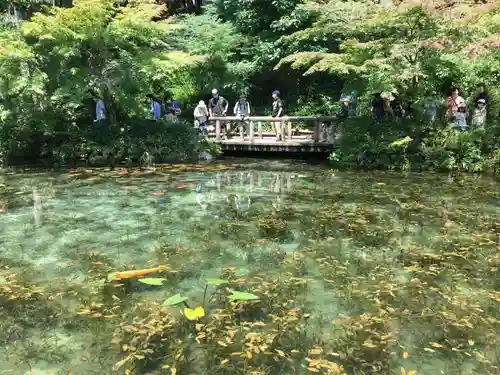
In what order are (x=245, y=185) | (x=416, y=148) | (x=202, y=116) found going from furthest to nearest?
(x=202, y=116) → (x=416, y=148) → (x=245, y=185)

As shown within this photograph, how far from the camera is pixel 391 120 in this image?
13.4 m

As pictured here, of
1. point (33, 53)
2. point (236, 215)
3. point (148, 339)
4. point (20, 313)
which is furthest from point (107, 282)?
point (33, 53)

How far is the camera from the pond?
154 inches

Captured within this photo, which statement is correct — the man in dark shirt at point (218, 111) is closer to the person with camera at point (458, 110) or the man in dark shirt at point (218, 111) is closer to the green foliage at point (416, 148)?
the green foliage at point (416, 148)

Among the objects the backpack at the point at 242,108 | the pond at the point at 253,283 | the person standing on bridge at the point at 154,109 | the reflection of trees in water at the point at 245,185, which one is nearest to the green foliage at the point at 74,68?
the person standing on bridge at the point at 154,109

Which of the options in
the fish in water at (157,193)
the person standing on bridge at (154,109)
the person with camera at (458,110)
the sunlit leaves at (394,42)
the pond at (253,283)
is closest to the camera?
the pond at (253,283)

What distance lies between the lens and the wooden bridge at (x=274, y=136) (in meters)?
14.7

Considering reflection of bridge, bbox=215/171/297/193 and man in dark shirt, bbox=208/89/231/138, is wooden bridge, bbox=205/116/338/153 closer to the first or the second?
man in dark shirt, bbox=208/89/231/138

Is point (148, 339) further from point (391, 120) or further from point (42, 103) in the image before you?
point (42, 103)

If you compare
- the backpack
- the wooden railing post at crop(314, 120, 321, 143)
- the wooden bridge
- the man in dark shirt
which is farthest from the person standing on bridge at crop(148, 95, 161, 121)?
the wooden railing post at crop(314, 120, 321, 143)

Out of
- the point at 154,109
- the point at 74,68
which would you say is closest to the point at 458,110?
the point at 154,109

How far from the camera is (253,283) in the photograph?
17.4ft

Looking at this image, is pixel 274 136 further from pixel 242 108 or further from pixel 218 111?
pixel 218 111

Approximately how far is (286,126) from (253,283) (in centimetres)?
1075
